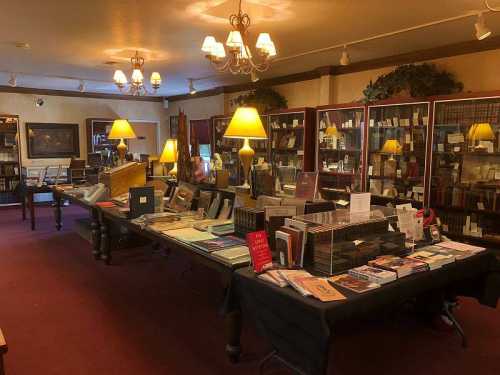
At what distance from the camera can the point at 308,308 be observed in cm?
176

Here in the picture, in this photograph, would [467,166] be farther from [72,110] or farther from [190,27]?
[72,110]

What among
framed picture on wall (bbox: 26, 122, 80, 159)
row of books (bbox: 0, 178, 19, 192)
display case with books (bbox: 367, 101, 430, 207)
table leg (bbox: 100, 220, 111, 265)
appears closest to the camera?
table leg (bbox: 100, 220, 111, 265)

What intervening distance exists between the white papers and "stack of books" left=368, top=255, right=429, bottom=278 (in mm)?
348

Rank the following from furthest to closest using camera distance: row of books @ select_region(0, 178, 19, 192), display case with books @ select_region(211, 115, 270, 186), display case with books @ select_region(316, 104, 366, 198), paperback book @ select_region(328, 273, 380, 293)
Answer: row of books @ select_region(0, 178, 19, 192) → display case with books @ select_region(211, 115, 270, 186) → display case with books @ select_region(316, 104, 366, 198) → paperback book @ select_region(328, 273, 380, 293)

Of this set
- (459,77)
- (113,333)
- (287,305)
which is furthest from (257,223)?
(459,77)

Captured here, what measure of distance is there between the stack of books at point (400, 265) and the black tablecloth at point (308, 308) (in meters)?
0.03

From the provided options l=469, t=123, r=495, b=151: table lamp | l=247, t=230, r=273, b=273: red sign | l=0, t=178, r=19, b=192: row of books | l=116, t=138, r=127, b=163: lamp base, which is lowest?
l=0, t=178, r=19, b=192: row of books

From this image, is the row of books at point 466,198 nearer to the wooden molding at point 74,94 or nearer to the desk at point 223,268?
the desk at point 223,268

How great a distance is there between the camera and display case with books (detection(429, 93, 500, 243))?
4301 millimetres

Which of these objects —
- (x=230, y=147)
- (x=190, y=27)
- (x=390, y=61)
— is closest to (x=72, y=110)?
(x=230, y=147)

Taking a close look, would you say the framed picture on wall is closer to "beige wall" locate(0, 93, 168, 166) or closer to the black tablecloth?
"beige wall" locate(0, 93, 168, 166)

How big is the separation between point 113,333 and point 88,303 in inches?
26.0

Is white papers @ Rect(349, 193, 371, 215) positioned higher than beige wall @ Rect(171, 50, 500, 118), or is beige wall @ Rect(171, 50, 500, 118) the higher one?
beige wall @ Rect(171, 50, 500, 118)

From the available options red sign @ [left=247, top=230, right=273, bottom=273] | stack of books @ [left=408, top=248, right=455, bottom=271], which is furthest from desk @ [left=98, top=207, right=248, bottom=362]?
stack of books @ [left=408, top=248, right=455, bottom=271]
